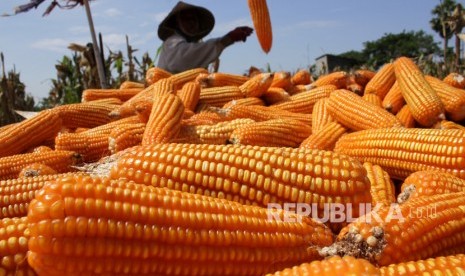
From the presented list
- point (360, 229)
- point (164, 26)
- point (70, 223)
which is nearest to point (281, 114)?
point (360, 229)

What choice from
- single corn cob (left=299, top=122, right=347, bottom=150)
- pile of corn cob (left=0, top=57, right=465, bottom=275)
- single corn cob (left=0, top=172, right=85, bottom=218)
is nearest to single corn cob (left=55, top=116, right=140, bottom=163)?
pile of corn cob (left=0, top=57, right=465, bottom=275)

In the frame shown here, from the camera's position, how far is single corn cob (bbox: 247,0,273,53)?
18.4 ft

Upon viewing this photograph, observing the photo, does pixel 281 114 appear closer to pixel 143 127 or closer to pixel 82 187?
pixel 143 127

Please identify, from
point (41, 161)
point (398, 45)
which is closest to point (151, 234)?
point (41, 161)

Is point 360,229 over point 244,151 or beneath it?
beneath

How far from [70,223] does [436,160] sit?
6.03 ft

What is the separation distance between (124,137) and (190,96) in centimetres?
108

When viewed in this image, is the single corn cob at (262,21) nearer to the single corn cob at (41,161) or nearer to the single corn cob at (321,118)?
the single corn cob at (321,118)

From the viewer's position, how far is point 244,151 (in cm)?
172

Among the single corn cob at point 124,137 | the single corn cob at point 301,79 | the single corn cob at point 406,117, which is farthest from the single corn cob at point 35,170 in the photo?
the single corn cob at point 301,79

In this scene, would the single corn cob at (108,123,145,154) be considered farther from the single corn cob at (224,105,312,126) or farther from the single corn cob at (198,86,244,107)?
the single corn cob at (198,86,244,107)

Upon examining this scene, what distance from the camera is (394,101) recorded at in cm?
363

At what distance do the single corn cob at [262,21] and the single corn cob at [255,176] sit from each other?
170 inches

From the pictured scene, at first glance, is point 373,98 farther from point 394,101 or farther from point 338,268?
point 338,268
